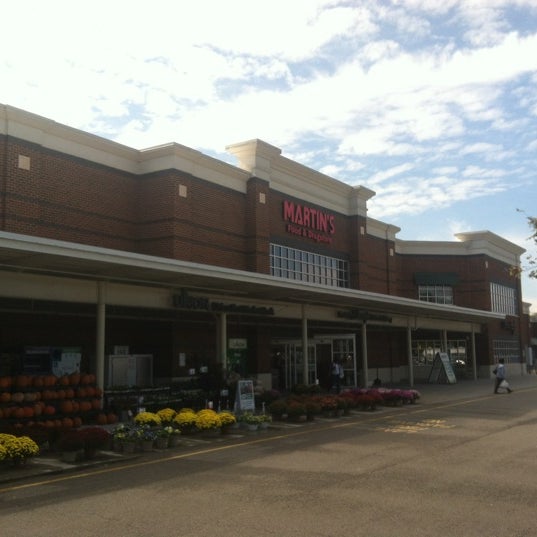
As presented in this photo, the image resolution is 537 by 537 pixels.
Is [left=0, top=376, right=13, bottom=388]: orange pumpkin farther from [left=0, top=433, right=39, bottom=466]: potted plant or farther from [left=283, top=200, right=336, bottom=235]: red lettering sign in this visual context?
[left=283, top=200, right=336, bottom=235]: red lettering sign

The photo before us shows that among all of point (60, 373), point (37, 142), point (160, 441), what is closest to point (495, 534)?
point (160, 441)

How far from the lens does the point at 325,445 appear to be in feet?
43.3

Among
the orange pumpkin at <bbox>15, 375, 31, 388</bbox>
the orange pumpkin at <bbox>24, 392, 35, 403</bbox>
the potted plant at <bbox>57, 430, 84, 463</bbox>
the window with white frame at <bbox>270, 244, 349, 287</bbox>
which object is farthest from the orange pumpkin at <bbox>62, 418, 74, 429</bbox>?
the window with white frame at <bbox>270, 244, 349, 287</bbox>

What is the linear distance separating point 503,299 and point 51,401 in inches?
1759

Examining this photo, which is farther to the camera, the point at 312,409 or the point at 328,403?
the point at 328,403

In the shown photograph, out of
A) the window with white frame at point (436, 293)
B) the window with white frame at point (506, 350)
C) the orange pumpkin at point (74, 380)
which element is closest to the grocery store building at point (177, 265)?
the orange pumpkin at point (74, 380)

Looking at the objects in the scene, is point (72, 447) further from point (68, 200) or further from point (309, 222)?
point (309, 222)

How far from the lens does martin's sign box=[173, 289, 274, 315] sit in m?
19.3

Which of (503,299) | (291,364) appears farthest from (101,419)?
(503,299)

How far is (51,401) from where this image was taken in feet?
51.0

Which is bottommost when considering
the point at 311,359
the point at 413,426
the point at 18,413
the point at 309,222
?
the point at 413,426

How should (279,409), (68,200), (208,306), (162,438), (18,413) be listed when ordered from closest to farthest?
1. (162,438)
2. (18,413)
3. (279,409)
4. (208,306)
5. (68,200)

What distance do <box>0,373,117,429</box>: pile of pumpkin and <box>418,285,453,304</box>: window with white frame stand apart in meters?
35.3

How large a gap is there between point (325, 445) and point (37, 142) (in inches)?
571
